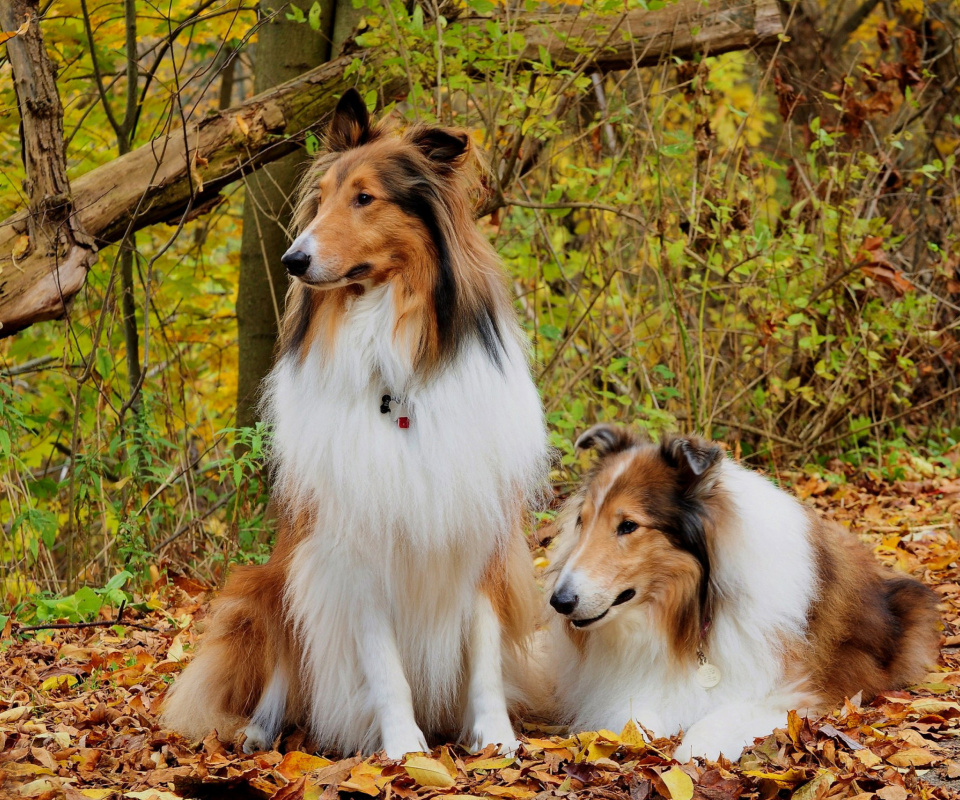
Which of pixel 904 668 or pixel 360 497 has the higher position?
pixel 360 497

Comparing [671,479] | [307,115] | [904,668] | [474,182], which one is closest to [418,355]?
[474,182]

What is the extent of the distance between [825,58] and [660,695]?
776 cm

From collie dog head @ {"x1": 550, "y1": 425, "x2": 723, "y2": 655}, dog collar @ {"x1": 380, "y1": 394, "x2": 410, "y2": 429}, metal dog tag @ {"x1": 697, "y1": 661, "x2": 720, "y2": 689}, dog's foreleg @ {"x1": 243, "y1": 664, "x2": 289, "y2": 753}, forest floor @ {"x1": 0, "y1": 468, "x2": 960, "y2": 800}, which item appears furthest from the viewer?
dog's foreleg @ {"x1": 243, "y1": 664, "x2": 289, "y2": 753}

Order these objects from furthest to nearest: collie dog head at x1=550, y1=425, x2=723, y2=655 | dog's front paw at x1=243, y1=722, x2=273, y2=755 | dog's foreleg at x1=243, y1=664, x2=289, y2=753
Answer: dog's foreleg at x1=243, y1=664, x2=289, y2=753 → dog's front paw at x1=243, y1=722, x2=273, y2=755 → collie dog head at x1=550, y1=425, x2=723, y2=655

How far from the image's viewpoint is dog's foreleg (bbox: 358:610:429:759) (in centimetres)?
338

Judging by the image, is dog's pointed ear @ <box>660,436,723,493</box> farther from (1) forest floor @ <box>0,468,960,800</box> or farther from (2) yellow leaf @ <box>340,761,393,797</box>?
(2) yellow leaf @ <box>340,761,393,797</box>

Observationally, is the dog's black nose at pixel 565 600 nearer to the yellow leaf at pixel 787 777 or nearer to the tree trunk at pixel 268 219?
the yellow leaf at pixel 787 777

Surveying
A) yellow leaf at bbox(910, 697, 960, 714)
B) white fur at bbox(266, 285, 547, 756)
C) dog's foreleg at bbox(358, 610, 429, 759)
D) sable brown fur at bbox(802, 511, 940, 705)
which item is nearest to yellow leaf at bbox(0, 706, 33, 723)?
white fur at bbox(266, 285, 547, 756)

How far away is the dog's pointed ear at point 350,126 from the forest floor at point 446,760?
2070 millimetres

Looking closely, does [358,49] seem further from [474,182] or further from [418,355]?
[418,355]

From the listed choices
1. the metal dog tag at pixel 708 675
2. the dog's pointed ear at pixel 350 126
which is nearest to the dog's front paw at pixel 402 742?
the metal dog tag at pixel 708 675

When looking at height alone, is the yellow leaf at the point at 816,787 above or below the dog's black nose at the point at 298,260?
below

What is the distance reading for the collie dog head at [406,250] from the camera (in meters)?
3.26

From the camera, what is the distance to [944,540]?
229 inches
